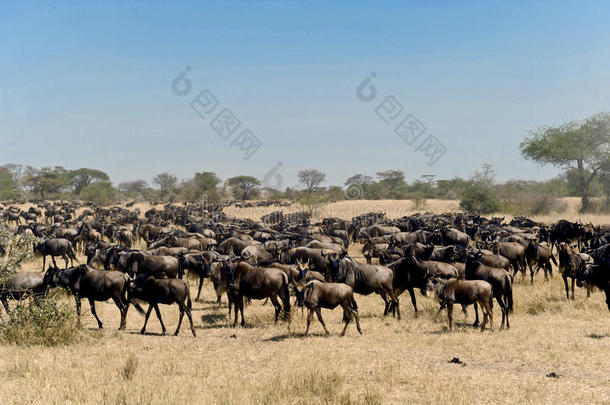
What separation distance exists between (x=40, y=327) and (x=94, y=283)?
2.07 meters

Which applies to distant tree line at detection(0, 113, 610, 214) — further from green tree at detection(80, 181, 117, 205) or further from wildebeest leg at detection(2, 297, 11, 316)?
wildebeest leg at detection(2, 297, 11, 316)

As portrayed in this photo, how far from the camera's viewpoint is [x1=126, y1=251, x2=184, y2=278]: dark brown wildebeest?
1512 centimetres

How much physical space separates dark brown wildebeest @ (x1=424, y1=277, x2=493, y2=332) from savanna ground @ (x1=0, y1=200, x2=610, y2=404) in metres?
0.60

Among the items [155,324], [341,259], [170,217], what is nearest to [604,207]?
[170,217]

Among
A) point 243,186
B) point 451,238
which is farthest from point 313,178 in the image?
point 451,238

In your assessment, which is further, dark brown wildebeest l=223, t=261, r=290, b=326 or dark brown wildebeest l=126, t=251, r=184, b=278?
dark brown wildebeest l=126, t=251, r=184, b=278

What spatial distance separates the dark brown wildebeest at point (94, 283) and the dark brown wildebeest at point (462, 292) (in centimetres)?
736

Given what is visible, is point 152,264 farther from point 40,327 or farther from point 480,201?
point 480,201

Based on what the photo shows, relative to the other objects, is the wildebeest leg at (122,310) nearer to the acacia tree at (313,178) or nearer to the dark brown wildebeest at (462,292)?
the dark brown wildebeest at (462,292)

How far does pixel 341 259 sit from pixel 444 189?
280 feet

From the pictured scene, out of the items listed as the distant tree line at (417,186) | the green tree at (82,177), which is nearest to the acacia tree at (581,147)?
Answer: the distant tree line at (417,186)

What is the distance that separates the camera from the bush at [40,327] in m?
9.70

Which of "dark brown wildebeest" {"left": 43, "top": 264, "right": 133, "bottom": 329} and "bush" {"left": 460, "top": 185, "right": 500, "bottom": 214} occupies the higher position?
"bush" {"left": 460, "top": 185, "right": 500, "bottom": 214}

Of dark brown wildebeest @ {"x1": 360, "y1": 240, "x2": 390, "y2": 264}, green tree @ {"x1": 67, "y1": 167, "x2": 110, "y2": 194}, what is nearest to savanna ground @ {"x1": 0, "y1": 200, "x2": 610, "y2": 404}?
dark brown wildebeest @ {"x1": 360, "y1": 240, "x2": 390, "y2": 264}
